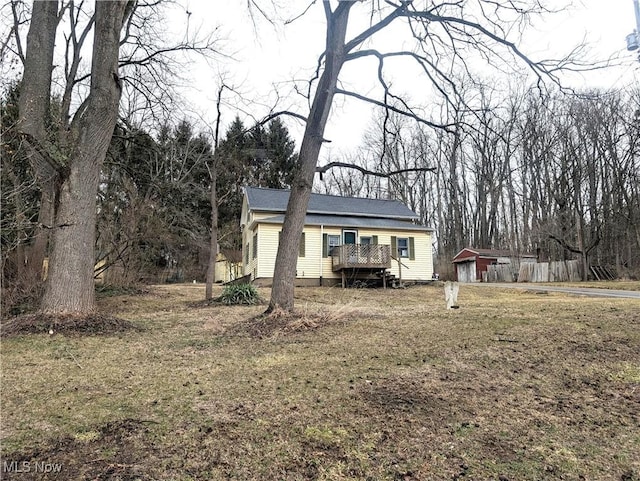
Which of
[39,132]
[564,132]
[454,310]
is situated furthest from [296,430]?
[564,132]

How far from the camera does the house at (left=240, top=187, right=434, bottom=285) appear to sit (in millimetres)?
19812

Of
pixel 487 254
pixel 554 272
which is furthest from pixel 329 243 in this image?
pixel 487 254

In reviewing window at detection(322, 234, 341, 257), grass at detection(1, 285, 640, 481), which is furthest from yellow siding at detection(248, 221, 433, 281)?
grass at detection(1, 285, 640, 481)

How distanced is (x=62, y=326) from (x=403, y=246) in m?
17.7

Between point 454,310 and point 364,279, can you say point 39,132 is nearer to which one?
point 454,310

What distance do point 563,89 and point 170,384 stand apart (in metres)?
8.25

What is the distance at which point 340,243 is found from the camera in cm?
2095

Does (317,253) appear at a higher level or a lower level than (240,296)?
higher

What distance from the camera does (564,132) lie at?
28.8 metres

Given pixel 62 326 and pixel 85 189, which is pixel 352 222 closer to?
pixel 85 189

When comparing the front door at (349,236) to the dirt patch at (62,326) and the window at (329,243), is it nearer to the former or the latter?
the window at (329,243)

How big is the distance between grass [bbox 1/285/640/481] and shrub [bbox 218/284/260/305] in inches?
194

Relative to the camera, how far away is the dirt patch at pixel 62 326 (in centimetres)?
612

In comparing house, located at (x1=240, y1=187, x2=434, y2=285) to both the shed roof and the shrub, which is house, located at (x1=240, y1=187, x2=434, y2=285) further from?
the shed roof
